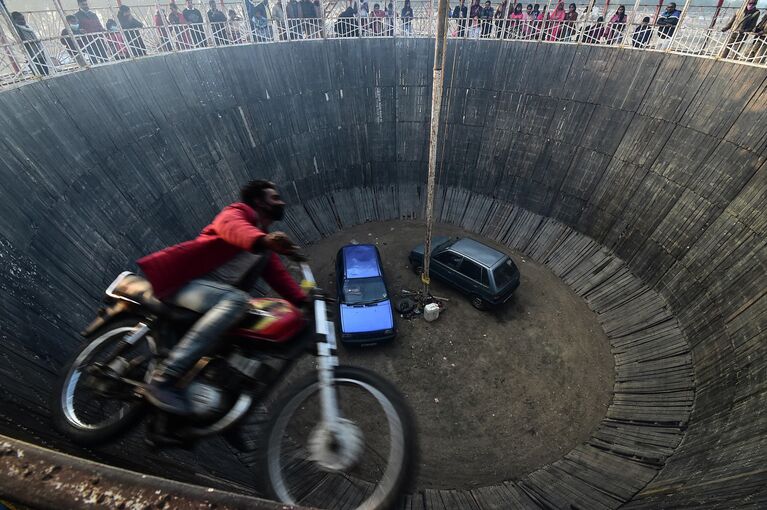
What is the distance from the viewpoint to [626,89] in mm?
11359

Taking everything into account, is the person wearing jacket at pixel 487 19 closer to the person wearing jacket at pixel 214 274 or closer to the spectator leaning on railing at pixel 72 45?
the spectator leaning on railing at pixel 72 45

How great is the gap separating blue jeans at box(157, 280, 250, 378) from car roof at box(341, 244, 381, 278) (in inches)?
288

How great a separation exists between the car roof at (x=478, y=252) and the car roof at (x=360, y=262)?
2.48 meters

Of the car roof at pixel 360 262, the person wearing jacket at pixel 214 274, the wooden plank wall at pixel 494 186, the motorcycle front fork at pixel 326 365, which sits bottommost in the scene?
the car roof at pixel 360 262

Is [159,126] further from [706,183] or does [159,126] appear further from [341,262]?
[706,183]

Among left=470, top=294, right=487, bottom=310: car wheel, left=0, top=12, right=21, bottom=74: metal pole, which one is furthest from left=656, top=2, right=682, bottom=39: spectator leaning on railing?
left=0, top=12, right=21, bottom=74: metal pole

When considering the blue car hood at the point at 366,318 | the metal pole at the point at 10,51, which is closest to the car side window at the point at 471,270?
the blue car hood at the point at 366,318

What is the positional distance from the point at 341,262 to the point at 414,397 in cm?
456

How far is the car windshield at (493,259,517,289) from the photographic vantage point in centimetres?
1048

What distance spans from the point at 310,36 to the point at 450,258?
1002cm

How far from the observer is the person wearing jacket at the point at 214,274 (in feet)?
9.75

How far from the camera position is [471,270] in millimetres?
10844

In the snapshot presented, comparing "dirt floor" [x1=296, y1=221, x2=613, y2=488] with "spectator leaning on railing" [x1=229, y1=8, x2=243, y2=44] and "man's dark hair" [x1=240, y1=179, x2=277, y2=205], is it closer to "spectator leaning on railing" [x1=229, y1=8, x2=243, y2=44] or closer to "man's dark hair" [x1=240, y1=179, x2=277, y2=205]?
"man's dark hair" [x1=240, y1=179, x2=277, y2=205]

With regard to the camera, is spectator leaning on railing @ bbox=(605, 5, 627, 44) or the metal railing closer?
the metal railing
